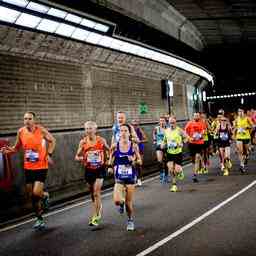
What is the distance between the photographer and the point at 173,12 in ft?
83.6

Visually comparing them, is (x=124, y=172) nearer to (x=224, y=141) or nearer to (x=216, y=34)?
(x=224, y=141)

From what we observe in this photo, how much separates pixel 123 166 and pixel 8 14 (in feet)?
15.9

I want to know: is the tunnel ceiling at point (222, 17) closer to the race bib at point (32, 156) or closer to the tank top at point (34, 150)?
the tank top at point (34, 150)

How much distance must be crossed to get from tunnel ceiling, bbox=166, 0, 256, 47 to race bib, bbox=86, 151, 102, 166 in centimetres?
1282

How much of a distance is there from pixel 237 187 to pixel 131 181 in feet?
19.3

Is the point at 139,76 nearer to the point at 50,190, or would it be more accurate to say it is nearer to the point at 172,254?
the point at 50,190

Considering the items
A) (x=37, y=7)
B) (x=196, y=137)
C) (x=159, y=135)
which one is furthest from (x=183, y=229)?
(x=196, y=137)

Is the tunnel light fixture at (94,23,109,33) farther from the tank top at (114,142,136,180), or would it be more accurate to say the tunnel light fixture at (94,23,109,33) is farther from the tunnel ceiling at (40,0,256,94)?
the tank top at (114,142,136,180)

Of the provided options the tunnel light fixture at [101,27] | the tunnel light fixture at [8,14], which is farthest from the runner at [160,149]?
the tunnel light fixture at [8,14]

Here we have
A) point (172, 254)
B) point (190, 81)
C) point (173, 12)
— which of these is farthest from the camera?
point (190, 81)

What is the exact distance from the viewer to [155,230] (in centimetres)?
1019

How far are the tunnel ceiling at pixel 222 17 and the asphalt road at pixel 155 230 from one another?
34.7 ft

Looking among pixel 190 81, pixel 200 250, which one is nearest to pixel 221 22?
pixel 190 81

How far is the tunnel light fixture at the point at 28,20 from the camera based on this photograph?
1408 cm
